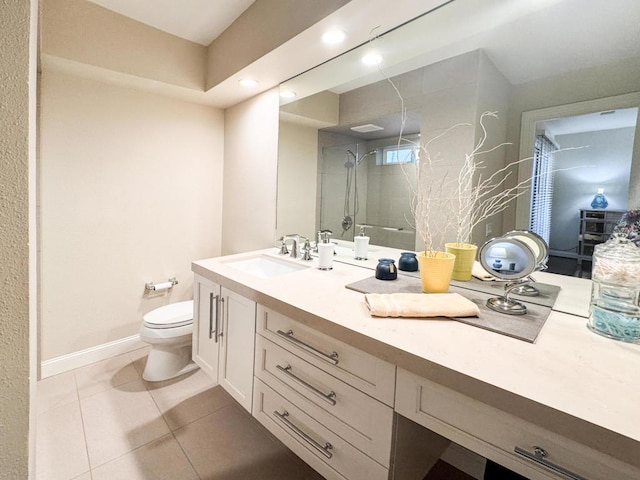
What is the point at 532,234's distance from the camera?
4.09ft

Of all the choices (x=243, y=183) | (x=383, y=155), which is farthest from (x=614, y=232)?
(x=243, y=183)

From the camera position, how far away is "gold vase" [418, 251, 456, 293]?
1192mm

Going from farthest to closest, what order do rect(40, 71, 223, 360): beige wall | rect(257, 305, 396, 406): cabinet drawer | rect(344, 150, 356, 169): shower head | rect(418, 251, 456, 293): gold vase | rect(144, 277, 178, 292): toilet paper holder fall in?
rect(144, 277, 178, 292): toilet paper holder → rect(40, 71, 223, 360): beige wall → rect(344, 150, 356, 169): shower head → rect(418, 251, 456, 293): gold vase → rect(257, 305, 396, 406): cabinet drawer

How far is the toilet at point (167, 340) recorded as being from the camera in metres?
1.97

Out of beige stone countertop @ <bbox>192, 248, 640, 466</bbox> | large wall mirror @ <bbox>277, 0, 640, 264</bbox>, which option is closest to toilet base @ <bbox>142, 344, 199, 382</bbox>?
beige stone countertop @ <bbox>192, 248, 640, 466</bbox>

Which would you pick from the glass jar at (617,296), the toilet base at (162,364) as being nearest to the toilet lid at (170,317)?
the toilet base at (162,364)

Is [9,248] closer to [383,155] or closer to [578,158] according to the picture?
[383,155]

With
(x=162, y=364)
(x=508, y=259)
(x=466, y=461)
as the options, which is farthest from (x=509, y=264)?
(x=162, y=364)

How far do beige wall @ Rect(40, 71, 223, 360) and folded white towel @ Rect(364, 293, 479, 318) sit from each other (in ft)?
6.74

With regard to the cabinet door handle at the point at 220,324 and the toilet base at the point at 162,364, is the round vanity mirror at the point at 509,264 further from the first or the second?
the toilet base at the point at 162,364

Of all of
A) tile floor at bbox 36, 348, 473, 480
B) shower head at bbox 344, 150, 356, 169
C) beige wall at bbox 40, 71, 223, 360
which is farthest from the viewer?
beige wall at bbox 40, 71, 223, 360

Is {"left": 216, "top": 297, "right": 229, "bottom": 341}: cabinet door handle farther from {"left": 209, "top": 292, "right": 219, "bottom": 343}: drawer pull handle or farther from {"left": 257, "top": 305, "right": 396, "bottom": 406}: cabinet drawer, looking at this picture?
{"left": 257, "top": 305, "right": 396, "bottom": 406}: cabinet drawer

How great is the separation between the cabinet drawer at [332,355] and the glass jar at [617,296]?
68 centimetres

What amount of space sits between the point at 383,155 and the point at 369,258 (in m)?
0.60
